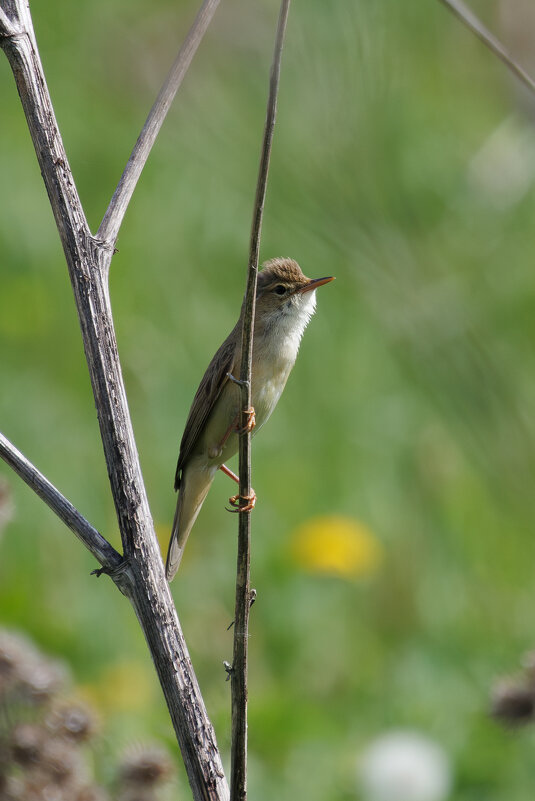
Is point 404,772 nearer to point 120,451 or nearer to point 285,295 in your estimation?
point 285,295

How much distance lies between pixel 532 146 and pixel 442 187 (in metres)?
1.51

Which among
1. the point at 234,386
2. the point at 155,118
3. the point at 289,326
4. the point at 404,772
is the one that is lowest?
the point at 404,772

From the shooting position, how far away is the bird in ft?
11.1

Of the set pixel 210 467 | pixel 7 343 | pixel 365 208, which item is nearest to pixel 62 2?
pixel 7 343

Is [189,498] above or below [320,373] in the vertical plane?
below

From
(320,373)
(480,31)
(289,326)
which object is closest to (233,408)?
(289,326)

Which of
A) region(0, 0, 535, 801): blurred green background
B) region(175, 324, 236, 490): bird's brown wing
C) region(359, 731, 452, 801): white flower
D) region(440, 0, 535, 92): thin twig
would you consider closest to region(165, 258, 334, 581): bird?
region(175, 324, 236, 490): bird's brown wing

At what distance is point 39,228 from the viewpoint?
6.66m

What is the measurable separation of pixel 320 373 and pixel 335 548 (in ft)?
4.75

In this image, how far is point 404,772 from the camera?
3809mm

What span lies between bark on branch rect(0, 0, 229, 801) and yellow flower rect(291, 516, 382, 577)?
3046mm

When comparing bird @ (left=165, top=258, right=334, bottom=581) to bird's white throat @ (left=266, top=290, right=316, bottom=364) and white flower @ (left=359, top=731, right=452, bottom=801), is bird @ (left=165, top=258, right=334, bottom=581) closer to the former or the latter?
bird's white throat @ (left=266, top=290, right=316, bottom=364)

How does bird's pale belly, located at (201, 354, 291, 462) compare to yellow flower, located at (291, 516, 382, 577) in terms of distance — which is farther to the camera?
yellow flower, located at (291, 516, 382, 577)

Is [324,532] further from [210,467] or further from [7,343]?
[7,343]
